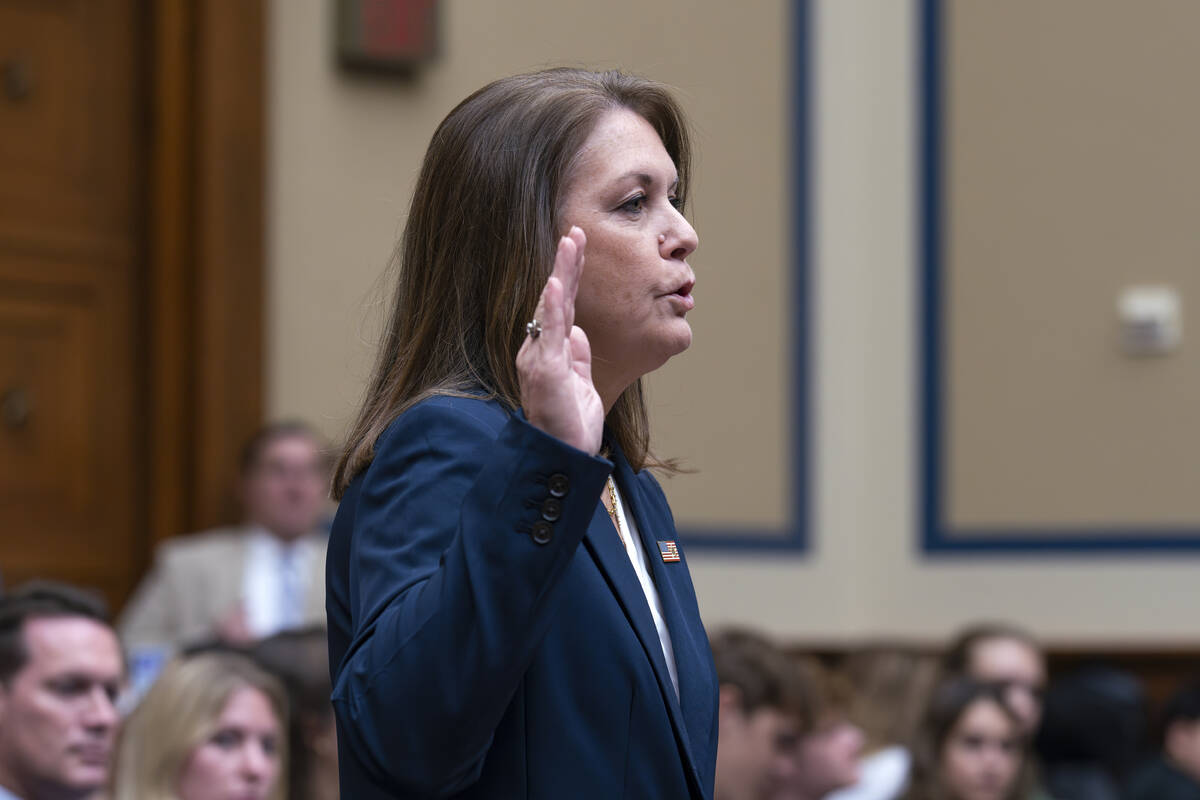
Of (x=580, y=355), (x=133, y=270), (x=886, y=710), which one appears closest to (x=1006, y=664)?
(x=886, y=710)

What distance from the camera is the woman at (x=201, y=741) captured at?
3.25 meters

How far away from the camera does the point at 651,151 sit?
1658 millimetres

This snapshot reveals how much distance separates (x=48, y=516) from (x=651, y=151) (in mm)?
4240

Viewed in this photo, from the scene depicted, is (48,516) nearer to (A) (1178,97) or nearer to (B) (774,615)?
(B) (774,615)

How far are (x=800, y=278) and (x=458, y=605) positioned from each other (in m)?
5.56

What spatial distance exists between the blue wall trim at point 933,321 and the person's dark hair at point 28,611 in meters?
3.96

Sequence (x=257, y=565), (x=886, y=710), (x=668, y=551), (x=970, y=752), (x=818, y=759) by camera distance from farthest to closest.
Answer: (x=886, y=710), (x=257, y=565), (x=970, y=752), (x=818, y=759), (x=668, y=551)

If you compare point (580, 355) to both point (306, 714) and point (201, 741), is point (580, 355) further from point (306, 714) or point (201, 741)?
point (306, 714)

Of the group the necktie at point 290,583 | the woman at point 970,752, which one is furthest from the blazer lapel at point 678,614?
the necktie at point 290,583

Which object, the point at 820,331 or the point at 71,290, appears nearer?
the point at 71,290

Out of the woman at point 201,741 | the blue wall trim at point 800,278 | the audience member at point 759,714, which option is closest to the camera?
the woman at point 201,741

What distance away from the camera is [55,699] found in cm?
335

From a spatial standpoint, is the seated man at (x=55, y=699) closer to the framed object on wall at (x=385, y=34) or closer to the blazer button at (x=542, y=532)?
the blazer button at (x=542, y=532)

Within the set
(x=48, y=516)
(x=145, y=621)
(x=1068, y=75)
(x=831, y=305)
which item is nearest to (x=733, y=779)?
(x=145, y=621)
